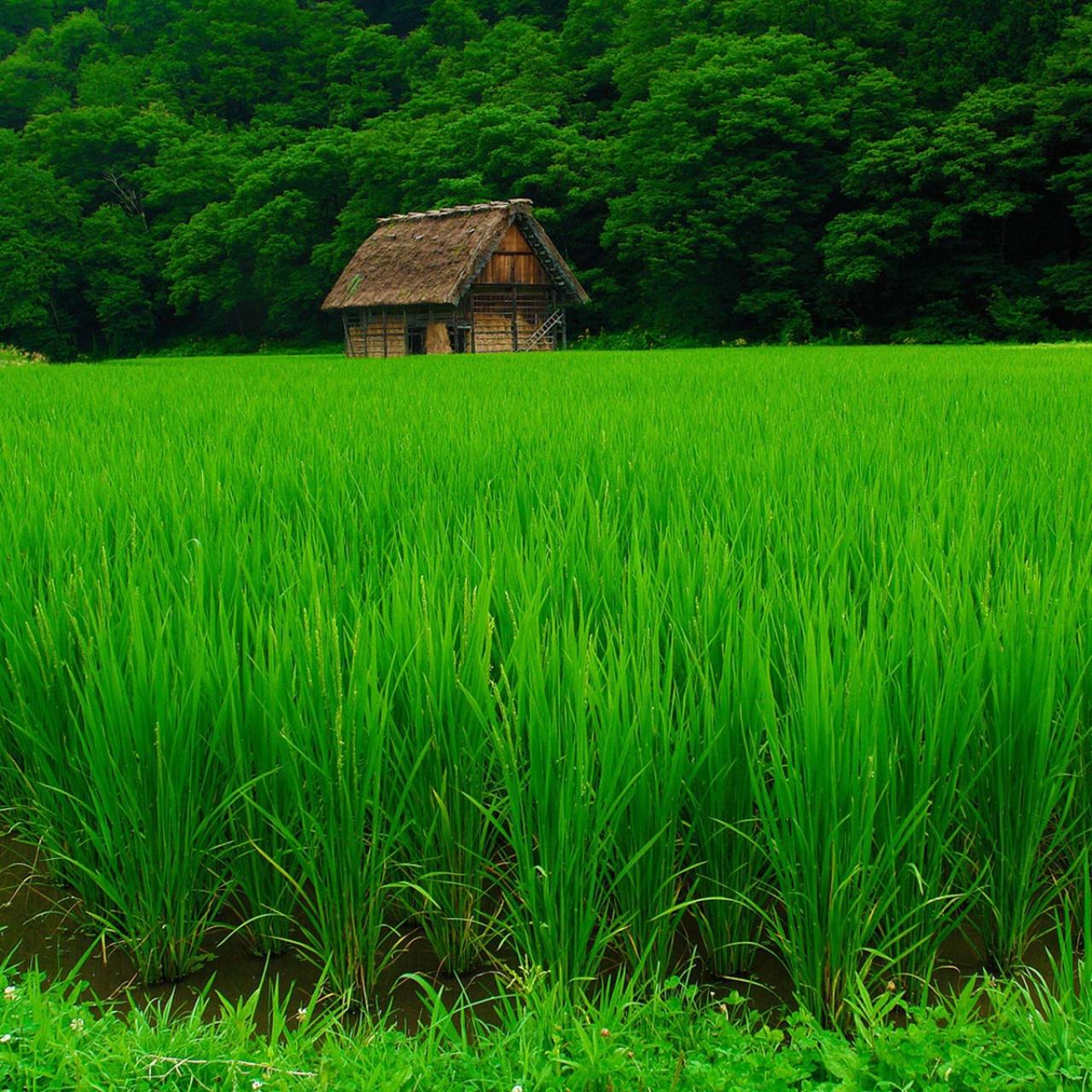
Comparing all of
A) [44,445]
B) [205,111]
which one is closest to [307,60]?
[205,111]

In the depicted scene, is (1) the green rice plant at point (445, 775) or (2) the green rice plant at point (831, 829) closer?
(2) the green rice plant at point (831, 829)

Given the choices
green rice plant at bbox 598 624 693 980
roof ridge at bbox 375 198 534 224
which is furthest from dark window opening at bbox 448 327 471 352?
green rice plant at bbox 598 624 693 980

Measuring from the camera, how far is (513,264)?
28.6 meters

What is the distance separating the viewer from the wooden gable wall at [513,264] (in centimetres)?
2822

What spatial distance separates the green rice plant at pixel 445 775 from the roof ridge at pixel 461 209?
2743 centimetres

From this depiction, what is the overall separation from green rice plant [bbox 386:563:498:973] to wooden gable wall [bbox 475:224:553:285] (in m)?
27.5

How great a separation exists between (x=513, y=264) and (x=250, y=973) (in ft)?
92.8

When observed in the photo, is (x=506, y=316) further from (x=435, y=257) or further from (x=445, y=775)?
(x=445, y=775)

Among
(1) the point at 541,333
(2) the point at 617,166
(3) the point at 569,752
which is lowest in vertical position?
(1) the point at 541,333

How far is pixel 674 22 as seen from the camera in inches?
1361

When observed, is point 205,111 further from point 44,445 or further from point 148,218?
point 44,445

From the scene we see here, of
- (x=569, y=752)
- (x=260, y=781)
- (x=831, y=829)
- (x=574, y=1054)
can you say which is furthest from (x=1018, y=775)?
(x=260, y=781)

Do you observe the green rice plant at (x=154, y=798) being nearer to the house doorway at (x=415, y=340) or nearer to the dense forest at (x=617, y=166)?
the dense forest at (x=617, y=166)

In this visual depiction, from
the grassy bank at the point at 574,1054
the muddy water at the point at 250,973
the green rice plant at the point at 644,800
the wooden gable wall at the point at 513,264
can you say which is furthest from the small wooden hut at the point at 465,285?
the grassy bank at the point at 574,1054
